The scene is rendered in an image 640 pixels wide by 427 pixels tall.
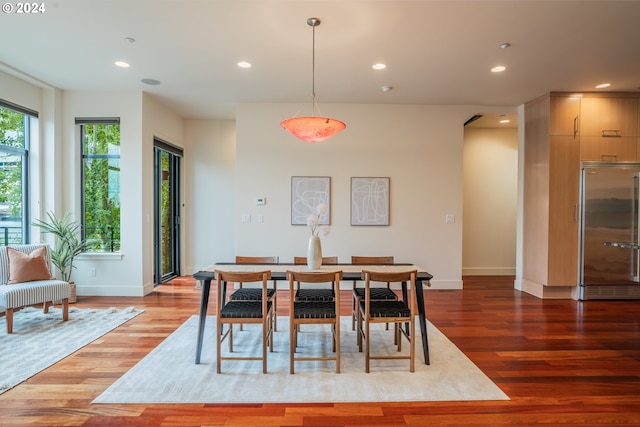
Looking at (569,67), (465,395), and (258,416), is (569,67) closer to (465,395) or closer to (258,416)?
(465,395)

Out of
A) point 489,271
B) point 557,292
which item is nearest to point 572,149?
point 557,292

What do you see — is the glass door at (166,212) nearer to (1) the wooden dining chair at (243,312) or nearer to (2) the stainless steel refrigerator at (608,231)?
(1) the wooden dining chair at (243,312)

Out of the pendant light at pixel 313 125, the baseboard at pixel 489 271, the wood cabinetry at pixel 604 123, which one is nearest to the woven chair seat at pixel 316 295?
the pendant light at pixel 313 125

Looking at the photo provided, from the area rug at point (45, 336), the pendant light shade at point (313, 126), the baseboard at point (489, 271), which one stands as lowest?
the area rug at point (45, 336)

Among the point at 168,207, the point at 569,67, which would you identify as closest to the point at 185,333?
the point at 168,207

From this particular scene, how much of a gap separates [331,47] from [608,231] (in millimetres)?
4541

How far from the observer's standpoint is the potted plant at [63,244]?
4438 mm

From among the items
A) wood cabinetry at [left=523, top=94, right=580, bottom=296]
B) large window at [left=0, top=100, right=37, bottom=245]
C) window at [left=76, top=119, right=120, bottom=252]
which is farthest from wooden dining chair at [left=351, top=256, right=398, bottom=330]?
large window at [left=0, top=100, right=37, bottom=245]

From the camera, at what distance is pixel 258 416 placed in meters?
2.02

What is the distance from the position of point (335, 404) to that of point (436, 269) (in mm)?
3679

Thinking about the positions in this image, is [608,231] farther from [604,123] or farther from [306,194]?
[306,194]

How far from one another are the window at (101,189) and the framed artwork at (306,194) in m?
2.56

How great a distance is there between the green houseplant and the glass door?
1232mm

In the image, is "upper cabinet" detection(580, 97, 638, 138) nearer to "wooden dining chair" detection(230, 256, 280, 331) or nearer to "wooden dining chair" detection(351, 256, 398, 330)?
"wooden dining chair" detection(351, 256, 398, 330)
